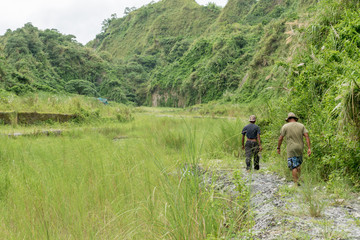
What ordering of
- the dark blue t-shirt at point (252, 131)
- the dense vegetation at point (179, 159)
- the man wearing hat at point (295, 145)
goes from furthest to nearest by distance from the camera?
the dark blue t-shirt at point (252, 131) → the man wearing hat at point (295, 145) → the dense vegetation at point (179, 159)

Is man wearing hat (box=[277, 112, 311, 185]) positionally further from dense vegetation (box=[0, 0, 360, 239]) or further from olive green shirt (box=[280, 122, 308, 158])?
dense vegetation (box=[0, 0, 360, 239])

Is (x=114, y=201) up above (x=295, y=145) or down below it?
below

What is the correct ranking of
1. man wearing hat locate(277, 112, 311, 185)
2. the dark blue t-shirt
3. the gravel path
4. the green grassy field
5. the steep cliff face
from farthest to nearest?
the steep cliff face
the dark blue t-shirt
man wearing hat locate(277, 112, 311, 185)
the gravel path
the green grassy field

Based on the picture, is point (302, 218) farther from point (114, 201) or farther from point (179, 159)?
point (114, 201)

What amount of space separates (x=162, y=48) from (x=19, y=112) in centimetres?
7385

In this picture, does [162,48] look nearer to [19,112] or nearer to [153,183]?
[19,112]

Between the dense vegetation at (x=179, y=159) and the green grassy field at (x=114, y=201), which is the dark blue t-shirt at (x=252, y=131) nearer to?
the dense vegetation at (x=179, y=159)

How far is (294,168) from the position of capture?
4941 millimetres

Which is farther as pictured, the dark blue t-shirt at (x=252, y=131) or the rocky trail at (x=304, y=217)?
the dark blue t-shirt at (x=252, y=131)

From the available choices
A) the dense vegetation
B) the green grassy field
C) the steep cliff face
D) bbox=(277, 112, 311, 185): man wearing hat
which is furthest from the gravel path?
the steep cliff face

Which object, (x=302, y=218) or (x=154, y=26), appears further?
(x=154, y=26)

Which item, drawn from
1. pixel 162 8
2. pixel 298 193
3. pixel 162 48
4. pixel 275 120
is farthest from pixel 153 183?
pixel 162 8

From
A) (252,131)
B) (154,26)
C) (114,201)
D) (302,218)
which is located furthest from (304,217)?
(154,26)

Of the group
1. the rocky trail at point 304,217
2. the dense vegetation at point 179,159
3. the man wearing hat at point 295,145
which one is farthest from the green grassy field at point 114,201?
the man wearing hat at point 295,145
